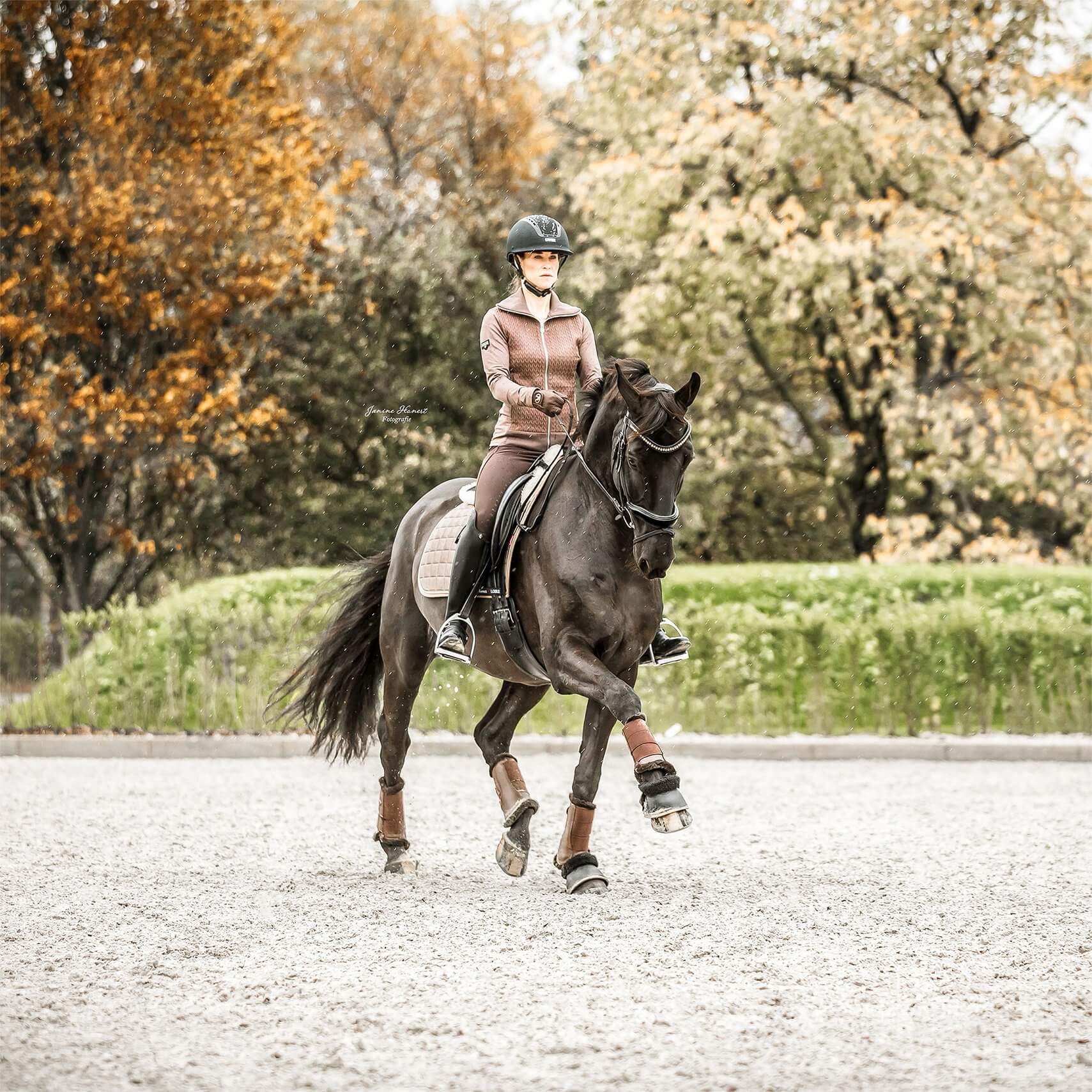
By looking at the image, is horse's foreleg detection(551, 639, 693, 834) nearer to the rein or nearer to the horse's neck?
the horse's neck

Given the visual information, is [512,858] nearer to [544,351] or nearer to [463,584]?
[463,584]

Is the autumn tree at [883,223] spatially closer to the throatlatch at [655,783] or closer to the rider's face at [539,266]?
the rider's face at [539,266]

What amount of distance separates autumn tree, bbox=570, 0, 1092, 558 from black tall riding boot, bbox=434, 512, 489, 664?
13799 millimetres

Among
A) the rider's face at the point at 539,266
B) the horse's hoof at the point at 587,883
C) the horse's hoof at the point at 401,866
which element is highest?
the rider's face at the point at 539,266

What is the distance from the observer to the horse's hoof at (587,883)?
7691 millimetres

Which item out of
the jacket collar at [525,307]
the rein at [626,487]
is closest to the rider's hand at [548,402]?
the rein at [626,487]

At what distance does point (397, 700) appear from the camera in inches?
350

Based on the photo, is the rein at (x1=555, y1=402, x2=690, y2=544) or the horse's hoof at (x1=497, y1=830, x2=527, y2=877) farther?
the horse's hoof at (x1=497, y1=830, x2=527, y2=877)

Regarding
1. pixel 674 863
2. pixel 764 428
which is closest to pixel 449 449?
pixel 764 428

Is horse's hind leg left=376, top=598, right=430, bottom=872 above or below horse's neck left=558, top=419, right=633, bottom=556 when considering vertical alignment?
below

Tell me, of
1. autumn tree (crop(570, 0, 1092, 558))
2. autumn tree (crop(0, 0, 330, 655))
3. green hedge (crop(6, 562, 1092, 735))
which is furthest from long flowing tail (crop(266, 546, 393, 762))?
autumn tree (crop(570, 0, 1092, 558))

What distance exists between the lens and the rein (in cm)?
719

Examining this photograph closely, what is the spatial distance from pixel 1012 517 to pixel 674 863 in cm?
1997

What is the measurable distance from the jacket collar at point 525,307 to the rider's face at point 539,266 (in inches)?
2.9
